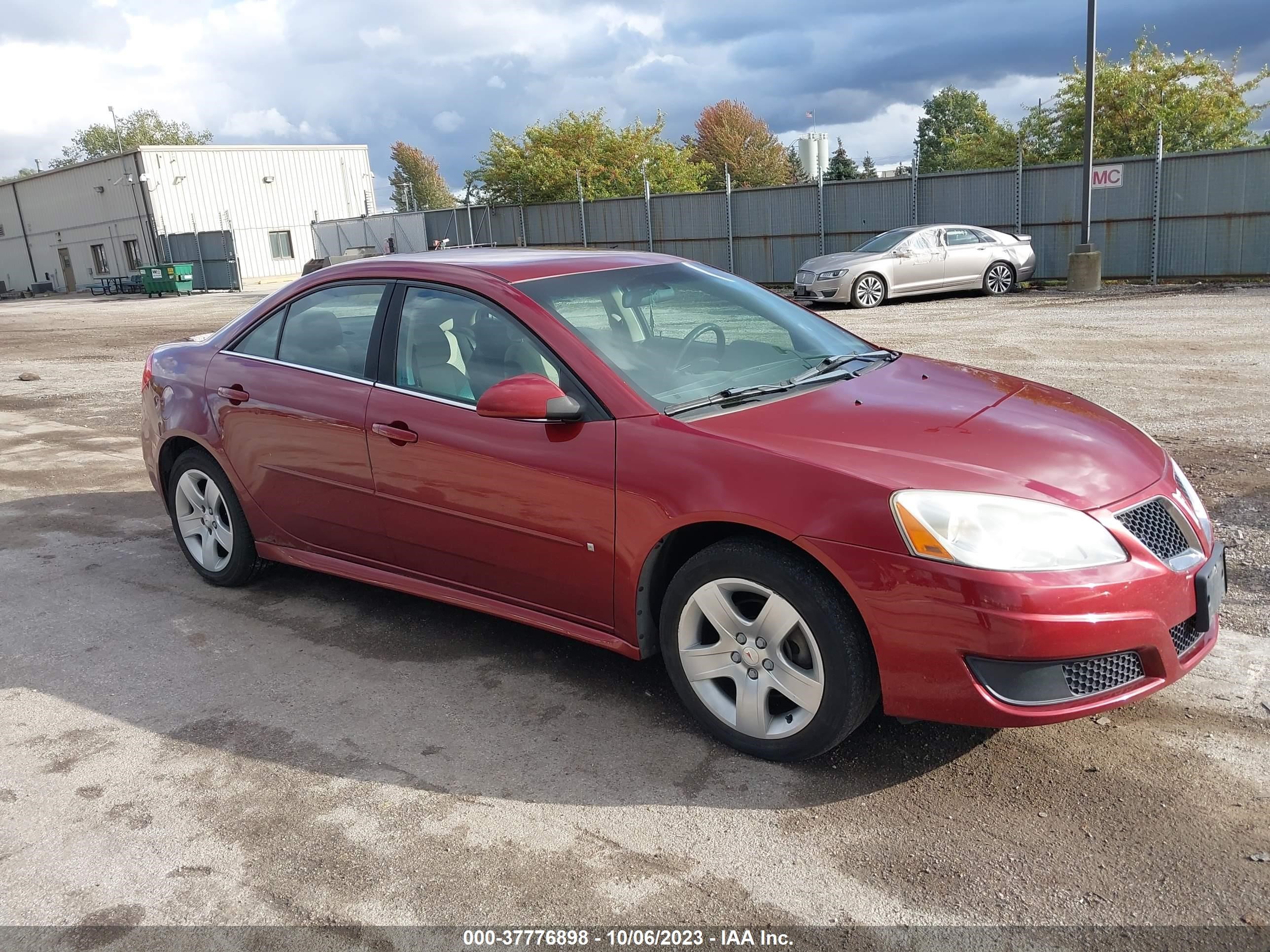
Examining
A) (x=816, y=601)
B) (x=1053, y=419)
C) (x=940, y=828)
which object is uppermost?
(x=1053, y=419)

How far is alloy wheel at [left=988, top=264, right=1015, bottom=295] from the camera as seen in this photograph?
19969 mm

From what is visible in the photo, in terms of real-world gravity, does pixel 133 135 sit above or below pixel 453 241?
above

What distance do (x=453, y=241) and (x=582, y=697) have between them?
32.6 m

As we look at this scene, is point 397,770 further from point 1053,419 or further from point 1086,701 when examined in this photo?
point 1053,419

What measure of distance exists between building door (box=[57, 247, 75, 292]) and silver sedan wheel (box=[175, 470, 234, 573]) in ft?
187

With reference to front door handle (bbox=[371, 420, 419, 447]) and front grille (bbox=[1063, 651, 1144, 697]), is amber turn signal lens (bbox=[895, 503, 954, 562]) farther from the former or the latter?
front door handle (bbox=[371, 420, 419, 447])

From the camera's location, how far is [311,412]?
4426 mm

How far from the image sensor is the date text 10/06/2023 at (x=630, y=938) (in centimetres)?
250

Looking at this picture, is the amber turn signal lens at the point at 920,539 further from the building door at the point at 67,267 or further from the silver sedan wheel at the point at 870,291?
the building door at the point at 67,267

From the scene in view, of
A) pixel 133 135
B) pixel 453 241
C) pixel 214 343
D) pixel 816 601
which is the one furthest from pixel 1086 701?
pixel 133 135

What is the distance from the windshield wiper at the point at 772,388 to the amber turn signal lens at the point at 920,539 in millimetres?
854

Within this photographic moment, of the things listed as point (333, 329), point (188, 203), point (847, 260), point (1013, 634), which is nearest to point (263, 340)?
point (333, 329)

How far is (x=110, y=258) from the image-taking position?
168 ft

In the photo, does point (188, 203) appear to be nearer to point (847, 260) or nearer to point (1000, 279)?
point (847, 260)
